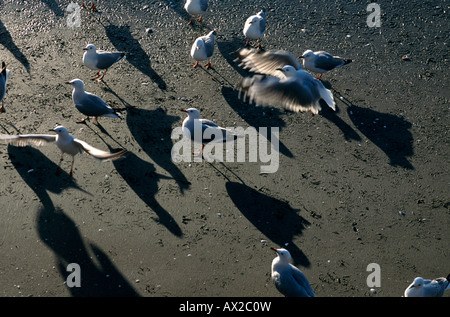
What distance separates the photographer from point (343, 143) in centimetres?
872

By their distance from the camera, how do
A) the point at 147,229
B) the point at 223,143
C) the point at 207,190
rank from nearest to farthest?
1. the point at 147,229
2. the point at 207,190
3. the point at 223,143

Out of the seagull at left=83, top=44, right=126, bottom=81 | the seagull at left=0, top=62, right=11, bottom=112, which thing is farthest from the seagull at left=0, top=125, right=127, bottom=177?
the seagull at left=83, top=44, right=126, bottom=81

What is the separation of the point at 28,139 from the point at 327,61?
513cm

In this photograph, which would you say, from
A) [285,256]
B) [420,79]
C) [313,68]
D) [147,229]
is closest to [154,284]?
[147,229]

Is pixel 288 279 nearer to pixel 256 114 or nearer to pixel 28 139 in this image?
pixel 256 114

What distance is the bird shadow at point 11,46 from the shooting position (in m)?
9.84

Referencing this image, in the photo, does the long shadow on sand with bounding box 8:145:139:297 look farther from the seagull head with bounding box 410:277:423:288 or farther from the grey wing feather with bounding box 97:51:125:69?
the seagull head with bounding box 410:277:423:288

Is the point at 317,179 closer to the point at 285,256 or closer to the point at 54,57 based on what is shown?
the point at 285,256

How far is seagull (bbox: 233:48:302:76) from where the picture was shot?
361 inches

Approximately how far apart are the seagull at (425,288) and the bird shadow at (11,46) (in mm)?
7141

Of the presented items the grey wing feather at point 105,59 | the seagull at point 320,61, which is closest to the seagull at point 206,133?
the grey wing feather at point 105,59

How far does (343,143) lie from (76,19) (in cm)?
586

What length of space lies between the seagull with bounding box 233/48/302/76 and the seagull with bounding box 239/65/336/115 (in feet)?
1.91

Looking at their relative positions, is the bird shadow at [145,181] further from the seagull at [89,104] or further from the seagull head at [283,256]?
the seagull head at [283,256]
